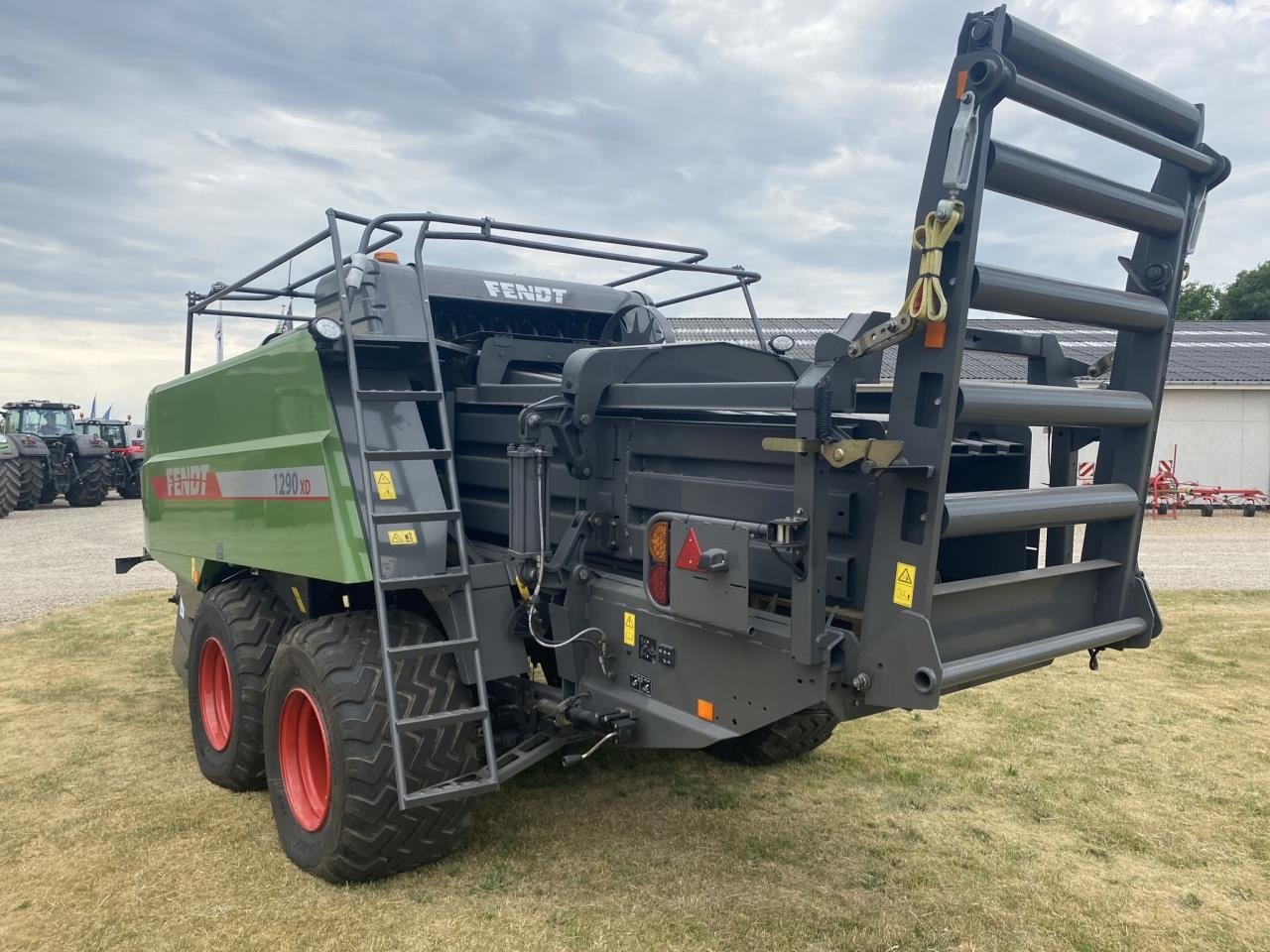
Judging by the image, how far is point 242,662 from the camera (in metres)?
4.29

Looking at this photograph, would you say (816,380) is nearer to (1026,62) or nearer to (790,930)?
(1026,62)

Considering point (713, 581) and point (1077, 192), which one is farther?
point (713, 581)

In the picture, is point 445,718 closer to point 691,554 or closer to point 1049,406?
point 691,554

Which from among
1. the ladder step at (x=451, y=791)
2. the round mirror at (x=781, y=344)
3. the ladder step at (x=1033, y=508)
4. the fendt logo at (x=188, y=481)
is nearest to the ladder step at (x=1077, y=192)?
the ladder step at (x=1033, y=508)

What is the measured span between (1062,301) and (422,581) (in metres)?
2.18

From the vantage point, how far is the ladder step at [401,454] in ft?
11.1

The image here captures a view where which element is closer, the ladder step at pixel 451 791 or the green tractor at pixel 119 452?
the ladder step at pixel 451 791

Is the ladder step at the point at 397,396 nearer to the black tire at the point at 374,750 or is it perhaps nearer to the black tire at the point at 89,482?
the black tire at the point at 374,750

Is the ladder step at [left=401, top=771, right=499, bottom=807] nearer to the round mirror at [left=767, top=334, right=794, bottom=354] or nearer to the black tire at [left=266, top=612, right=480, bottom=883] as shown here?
the black tire at [left=266, top=612, right=480, bottom=883]

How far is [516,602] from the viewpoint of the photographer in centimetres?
362

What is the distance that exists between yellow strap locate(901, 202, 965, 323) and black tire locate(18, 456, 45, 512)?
65.6 feet

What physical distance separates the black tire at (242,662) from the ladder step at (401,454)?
1325 mm

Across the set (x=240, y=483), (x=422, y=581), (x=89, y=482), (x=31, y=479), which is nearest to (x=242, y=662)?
(x=240, y=483)

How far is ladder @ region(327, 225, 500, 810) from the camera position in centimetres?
320
